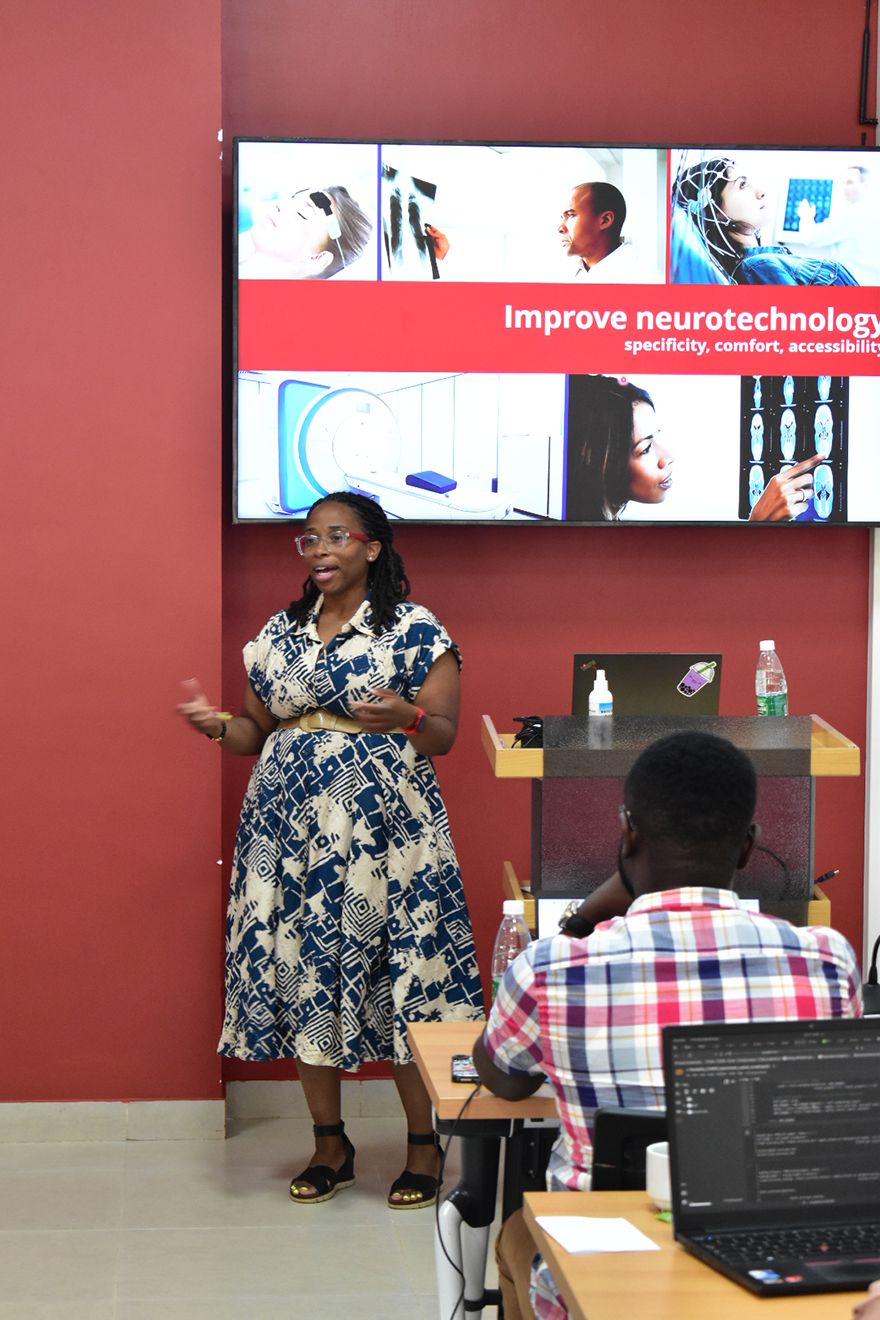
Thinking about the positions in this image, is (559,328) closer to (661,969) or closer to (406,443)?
(406,443)

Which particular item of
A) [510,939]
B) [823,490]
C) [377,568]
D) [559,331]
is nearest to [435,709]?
[377,568]

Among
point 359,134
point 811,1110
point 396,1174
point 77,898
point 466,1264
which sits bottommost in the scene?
point 396,1174

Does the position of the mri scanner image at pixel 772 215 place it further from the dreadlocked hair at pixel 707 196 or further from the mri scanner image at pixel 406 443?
the mri scanner image at pixel 406 443

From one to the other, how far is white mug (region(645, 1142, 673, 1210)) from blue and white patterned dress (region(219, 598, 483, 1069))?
6.49 feet

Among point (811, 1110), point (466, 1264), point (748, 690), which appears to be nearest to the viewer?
point (811, 1110)

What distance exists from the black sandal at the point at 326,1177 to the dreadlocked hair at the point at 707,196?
2.71 m

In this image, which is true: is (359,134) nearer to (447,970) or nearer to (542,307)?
(542,307)

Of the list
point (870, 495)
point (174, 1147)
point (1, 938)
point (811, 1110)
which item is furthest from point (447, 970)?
point (811, 1110)

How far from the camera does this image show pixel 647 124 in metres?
4.20

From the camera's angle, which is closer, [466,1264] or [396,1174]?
[466,1264]

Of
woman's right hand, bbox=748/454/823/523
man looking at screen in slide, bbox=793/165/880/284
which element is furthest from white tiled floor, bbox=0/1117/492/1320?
man looking at screen in slide, bbox=793/165/880/284

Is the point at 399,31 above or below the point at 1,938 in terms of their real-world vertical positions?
above

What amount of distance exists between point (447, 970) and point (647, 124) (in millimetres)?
2578

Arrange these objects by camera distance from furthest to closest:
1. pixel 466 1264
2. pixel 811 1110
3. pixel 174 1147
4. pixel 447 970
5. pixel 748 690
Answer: pixel 748 690 < pixel 174 1147 < pixel 447 970 < pixel 466 1264 < pixel 811 1110
